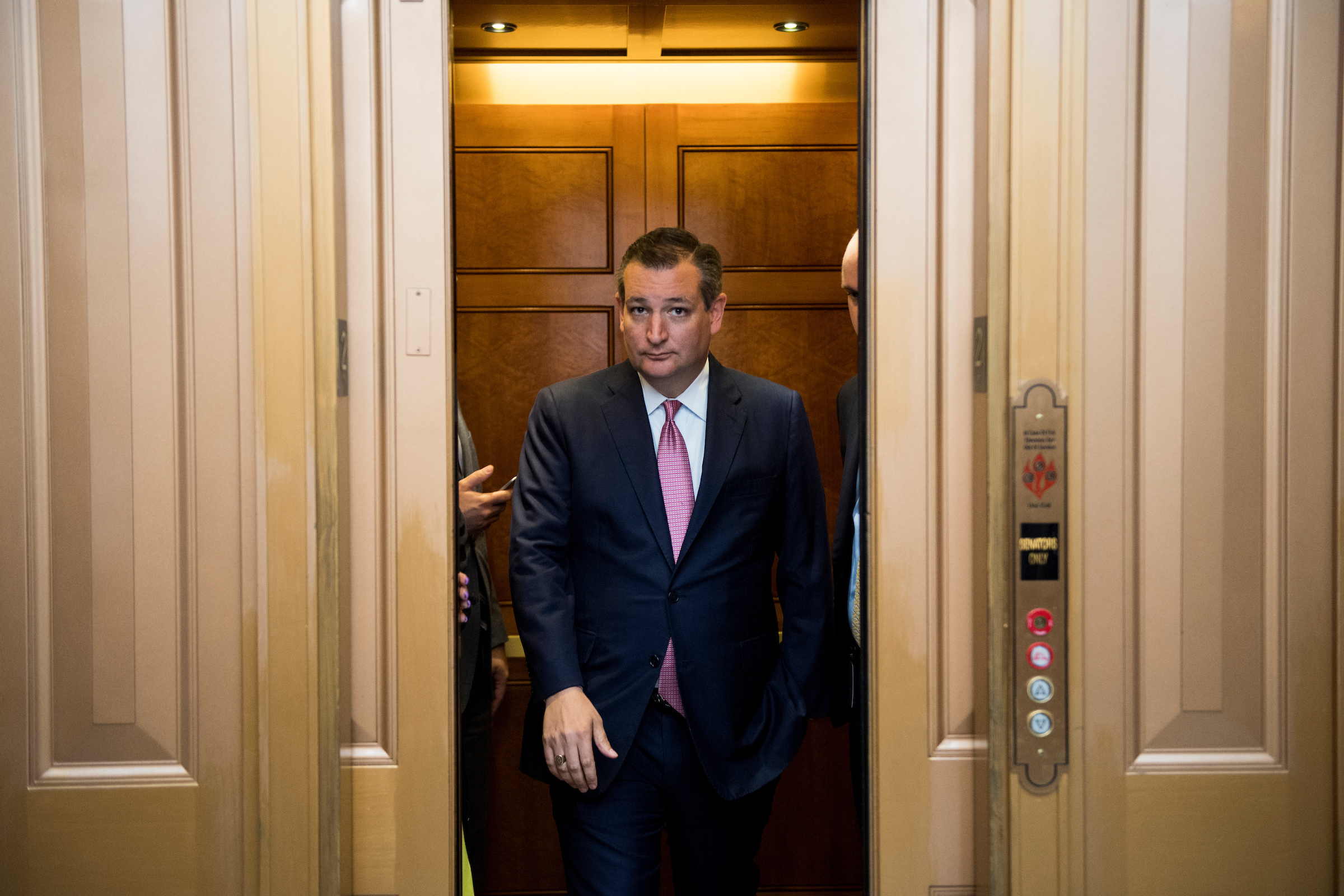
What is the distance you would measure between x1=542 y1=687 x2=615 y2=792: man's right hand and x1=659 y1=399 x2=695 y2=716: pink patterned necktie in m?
0.37

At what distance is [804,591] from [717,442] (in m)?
0.36

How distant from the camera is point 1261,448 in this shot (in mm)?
1393

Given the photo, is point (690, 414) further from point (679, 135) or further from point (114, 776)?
point (679, 135)

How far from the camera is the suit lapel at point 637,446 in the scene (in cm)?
192

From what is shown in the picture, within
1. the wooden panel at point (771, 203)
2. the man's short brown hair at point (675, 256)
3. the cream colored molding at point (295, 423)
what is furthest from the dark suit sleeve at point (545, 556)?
the wooden panel at point (771, 203)

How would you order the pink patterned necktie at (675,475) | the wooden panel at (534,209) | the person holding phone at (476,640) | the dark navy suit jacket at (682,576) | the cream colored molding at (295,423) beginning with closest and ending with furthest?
the cream colored molding at (295,423) < the dark navy suit jacket at (682,576) < the pink patterned necktie at (675,475) < the person holding phone at (476,640) < the wooden panel at (534,209)

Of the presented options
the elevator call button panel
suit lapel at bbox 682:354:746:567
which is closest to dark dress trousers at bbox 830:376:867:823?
suit lapel at bbox 682:354:746:567

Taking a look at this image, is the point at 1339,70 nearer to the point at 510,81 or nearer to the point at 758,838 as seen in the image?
the point at 758,838

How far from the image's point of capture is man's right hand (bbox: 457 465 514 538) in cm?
222

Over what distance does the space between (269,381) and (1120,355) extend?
1232 mm

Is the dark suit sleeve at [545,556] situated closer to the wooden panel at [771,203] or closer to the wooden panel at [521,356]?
the wooden panel at [521,356]

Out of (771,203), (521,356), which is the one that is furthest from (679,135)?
(521,356)

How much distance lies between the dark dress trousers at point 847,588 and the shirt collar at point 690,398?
1.05ft

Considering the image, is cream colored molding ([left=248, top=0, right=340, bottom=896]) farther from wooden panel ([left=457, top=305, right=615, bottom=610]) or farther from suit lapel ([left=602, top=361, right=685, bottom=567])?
wooden panel ([left=457, top=305, right=615, bottom=610])
